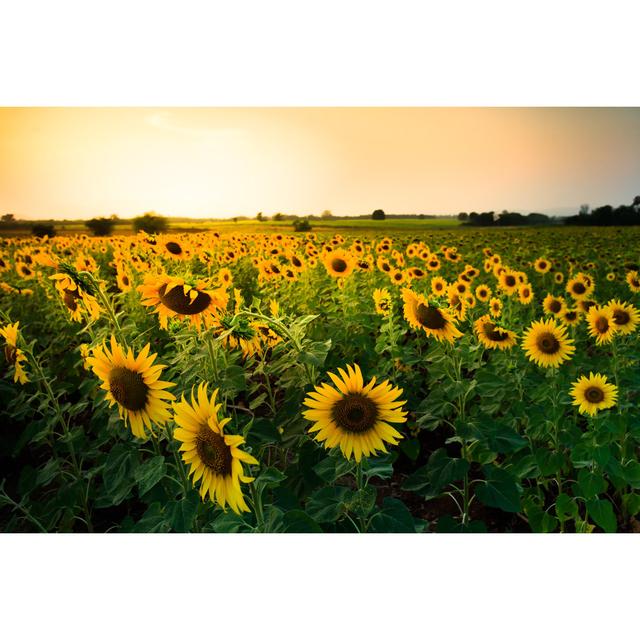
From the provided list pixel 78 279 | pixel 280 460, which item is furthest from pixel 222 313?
pixel 280 460

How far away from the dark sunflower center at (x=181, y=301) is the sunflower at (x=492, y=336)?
4.27 feet

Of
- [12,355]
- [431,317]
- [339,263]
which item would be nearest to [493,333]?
[431,317]

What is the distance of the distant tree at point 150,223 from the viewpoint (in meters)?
2.31

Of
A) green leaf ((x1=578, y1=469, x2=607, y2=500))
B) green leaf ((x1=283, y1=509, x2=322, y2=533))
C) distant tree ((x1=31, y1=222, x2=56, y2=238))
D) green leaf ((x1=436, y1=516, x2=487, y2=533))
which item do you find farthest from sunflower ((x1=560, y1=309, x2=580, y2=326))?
distant tree ((x1=31, y1=222, x2=56, y2=238))

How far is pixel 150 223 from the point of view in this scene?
7.61 ft

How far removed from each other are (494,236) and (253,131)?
116cm

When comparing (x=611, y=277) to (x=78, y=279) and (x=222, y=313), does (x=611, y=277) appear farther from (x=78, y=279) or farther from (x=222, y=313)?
(x=78, y=279)

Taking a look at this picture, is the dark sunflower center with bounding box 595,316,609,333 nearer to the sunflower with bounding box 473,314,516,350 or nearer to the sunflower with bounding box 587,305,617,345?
the sunflower with bounding box 587,305,617,345

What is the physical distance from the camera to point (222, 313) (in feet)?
5.32

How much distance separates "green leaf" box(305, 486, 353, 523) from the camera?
5.01 ft

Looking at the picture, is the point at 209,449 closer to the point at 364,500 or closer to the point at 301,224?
the point at 364,500

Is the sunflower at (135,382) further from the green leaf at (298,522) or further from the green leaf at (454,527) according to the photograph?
the green leaf at (454,527)

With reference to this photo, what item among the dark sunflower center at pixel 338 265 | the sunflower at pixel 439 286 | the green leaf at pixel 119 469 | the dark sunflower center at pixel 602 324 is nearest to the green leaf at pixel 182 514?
the green leaf at pixel 119 469

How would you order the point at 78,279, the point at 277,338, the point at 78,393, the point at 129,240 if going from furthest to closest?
1. the point at 78,393
2. the point at 129,240
3. the point at 277,338
4. the point at 78,279
